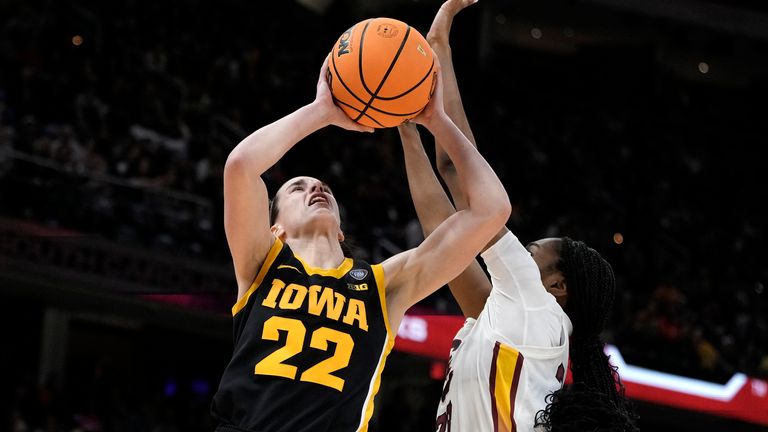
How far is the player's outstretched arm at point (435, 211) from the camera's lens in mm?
3818

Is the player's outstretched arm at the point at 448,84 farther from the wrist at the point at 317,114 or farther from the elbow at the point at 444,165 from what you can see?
the wrist at the point at 317,114

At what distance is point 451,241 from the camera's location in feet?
10.9

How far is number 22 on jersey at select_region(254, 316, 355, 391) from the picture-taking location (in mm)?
3035

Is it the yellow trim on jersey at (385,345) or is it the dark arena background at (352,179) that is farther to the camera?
the dark arena background at (352,179)

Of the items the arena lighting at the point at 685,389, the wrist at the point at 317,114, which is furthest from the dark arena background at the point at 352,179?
the wrist at the point at 317,114

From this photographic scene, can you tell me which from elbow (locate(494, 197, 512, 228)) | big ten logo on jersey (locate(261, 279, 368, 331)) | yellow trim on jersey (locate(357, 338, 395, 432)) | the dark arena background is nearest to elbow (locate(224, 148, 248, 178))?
big ten logo on jersey (locate(261, 279, 368, 331))

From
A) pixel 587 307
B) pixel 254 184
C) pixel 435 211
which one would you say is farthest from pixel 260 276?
pixel 587 307

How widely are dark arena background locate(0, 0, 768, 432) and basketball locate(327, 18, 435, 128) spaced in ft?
12.4

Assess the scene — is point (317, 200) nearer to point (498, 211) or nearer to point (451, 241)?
point (451, 241)

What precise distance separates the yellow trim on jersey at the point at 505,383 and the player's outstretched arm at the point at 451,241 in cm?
32

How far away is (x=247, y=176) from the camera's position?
311cm

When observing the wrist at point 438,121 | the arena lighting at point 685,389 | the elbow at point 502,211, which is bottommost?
the arena lighting at point 685,389

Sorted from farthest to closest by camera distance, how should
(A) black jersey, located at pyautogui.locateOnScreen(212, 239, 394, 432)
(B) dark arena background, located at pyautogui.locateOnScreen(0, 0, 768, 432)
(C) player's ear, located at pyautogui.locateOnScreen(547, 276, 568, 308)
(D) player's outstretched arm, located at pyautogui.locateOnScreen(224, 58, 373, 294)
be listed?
1. (B) dark arena background, located at pyautogui.locateOnScreen(0, 0, 768, 432)
2. (C) player's ear, located at pyautogui.locateOnScreen(547, 276, 568, 308)
3. (D) player's outstretched arm, located at pyautogui.locateOnScreen(224, 58, 373, 294)
4. (A) black jersey, located at pyautogui.locateOnScreen(212, 239, 394, 432)

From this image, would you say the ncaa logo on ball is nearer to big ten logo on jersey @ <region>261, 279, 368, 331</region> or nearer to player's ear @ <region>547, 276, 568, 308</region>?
big ten logo on jersey @ <region>261, 279, 368, 331</region>
